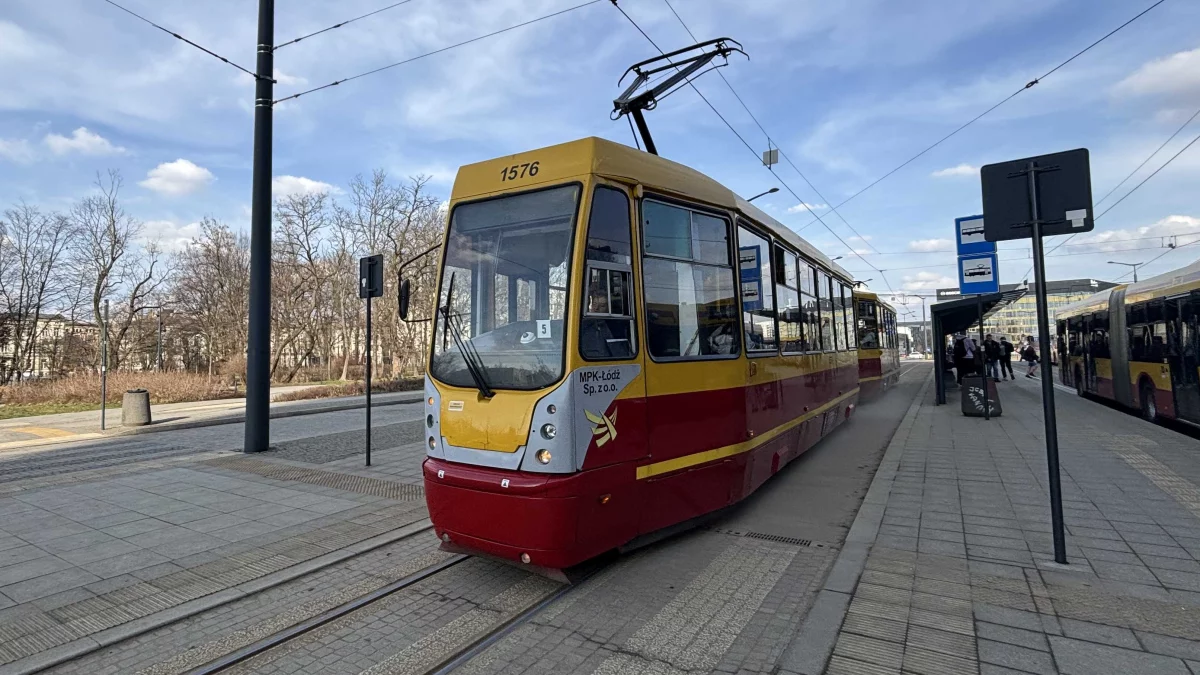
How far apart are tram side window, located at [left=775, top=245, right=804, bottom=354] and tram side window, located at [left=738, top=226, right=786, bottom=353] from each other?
0.32m

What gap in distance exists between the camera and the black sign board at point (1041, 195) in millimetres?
4430

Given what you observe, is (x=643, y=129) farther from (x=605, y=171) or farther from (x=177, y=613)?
(x=177, y=613)

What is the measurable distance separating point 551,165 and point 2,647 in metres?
4.60

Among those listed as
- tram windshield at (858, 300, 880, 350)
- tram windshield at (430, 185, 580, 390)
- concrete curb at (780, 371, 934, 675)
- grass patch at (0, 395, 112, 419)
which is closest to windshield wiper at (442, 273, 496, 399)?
tram windshield at (430, 185, 580, 390)

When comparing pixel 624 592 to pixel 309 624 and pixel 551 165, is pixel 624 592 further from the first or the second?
pixel 551 165

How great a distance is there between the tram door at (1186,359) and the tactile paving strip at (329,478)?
12.4 meters

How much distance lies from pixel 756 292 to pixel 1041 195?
2.42m

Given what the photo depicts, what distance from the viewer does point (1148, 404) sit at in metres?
11.8

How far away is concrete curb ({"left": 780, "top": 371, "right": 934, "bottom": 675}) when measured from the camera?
3.21m

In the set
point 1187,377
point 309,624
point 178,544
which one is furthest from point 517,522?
point 1187,377

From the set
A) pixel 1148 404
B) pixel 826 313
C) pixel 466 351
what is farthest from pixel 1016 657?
pixel 1148 404

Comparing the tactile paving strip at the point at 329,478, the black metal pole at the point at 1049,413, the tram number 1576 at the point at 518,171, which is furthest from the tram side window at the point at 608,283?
the tactile paving strip at the point at 329,478

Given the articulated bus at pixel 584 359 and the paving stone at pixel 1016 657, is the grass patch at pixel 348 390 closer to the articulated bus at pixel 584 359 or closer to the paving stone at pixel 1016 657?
the articulated bus at pixel 584 359

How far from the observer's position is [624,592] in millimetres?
4156
